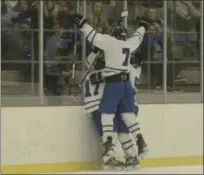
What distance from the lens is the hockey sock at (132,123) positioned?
512 cm

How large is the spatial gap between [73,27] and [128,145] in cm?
112

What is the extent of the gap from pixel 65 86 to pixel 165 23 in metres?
1.12

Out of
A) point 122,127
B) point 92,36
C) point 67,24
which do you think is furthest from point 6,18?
point 122,127

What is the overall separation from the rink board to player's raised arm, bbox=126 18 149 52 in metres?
0.56

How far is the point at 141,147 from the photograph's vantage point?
16.9ft

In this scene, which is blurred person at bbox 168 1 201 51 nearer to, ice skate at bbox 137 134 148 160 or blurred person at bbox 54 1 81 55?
blurred person at bbox 54 1 81 55

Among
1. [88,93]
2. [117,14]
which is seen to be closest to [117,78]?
[88,93]

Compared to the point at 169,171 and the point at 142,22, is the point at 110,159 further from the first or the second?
the point at 142,22

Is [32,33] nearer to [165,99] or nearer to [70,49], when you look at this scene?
[70,49]

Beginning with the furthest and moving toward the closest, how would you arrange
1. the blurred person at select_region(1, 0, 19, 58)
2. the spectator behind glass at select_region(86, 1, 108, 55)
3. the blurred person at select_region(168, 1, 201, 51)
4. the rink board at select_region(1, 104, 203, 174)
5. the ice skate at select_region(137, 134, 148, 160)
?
the blurred person at select_region(168, 1, 201, 51)
the spectator behind glass at select_region(86, 1, 108, 55)
the ice skate at select_region(137, 134, 148, 160)
the blurred person at select_region(1, 0, 19, 58)
the rink board at select_region(1, 104, 203, 174)

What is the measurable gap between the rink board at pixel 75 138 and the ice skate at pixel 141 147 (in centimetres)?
20

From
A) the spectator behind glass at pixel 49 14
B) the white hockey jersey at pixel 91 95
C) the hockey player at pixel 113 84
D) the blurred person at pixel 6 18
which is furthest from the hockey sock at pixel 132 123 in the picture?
the blurred person at pixel 6 18

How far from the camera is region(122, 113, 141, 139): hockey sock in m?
5.12

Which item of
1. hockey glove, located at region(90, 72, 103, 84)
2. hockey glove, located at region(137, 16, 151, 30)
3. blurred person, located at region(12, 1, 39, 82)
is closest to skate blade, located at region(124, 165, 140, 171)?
hockey glove, located at region(90, 72, 103, 84)
